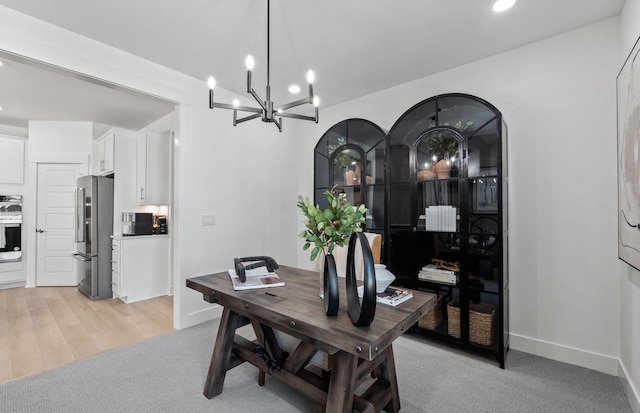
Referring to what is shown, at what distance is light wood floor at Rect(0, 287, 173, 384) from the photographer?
244cm

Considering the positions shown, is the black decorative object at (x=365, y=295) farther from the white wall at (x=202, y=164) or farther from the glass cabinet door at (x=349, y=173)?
the white wall at (x=202, y=164)

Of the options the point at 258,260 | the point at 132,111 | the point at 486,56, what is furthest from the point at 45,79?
the point at 486,56

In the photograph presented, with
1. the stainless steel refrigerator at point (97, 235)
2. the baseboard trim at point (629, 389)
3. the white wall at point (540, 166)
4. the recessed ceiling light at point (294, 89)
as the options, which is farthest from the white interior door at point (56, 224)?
the baseboard trim at point (629, 389)

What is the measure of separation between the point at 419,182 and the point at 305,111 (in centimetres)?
210

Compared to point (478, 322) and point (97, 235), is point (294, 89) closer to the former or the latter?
point (478, 322)

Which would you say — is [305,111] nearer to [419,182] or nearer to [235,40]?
[235,40]

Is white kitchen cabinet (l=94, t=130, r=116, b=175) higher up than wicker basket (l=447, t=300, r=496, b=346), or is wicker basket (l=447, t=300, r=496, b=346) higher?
white kitchen cabinet (l=94, t=130, r=116, b=175)

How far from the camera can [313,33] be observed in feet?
7.72

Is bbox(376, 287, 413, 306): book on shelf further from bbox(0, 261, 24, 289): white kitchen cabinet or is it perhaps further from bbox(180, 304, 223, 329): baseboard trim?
bbox(0, 261, 24, 289): white kitchen cabinet

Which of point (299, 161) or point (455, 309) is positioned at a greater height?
point (299, 161)

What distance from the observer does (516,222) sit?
256 centimetres

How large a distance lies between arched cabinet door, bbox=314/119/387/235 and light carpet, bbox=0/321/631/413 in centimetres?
141

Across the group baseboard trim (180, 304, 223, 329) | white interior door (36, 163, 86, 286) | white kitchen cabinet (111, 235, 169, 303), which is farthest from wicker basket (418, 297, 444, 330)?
white interior door (36, 163, 86, 286)

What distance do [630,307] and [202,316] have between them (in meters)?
3.62
